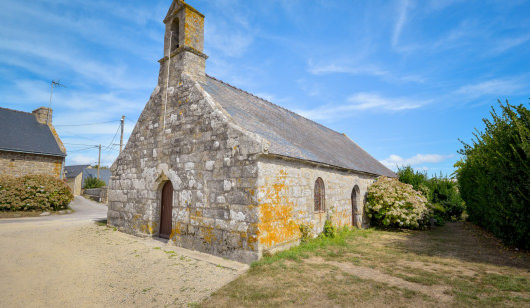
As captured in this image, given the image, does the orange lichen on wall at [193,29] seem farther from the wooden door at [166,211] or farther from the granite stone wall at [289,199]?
the granite stone wall at [289,199]

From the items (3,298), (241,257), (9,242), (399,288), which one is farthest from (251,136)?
(9,242)

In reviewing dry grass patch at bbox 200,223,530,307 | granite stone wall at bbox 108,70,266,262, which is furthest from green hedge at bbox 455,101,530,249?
granite stone wall at bbox 108,70,266,262

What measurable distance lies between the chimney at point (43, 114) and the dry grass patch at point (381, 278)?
25.7m

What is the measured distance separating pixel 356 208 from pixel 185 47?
9584mm

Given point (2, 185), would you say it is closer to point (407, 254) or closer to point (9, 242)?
point (9, 242)

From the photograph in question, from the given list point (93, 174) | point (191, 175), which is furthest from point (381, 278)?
point (93, 174)

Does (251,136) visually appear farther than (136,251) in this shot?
No

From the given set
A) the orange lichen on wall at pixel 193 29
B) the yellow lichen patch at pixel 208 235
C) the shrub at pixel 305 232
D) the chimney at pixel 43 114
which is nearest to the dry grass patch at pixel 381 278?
the shrub at pixel 305 232

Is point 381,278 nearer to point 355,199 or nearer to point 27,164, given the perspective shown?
point 355,199

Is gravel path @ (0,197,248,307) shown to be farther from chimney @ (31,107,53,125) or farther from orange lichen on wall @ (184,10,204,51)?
chimney @ (31,107,53,125)

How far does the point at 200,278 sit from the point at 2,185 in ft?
56.9

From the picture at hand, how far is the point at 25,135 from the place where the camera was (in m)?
20.0

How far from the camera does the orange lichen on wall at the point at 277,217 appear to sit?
6.40m

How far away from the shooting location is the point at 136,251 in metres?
7.49
